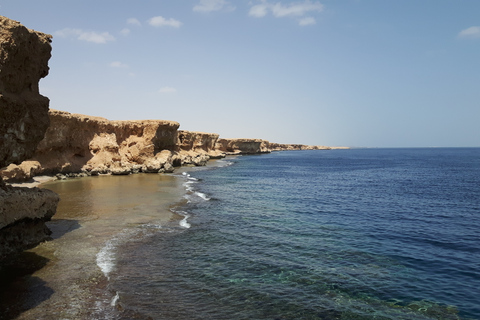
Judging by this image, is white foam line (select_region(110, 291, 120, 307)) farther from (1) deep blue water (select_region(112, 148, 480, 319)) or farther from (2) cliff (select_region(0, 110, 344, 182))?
(2) cliff (select_region(0, 110, 344, 182))

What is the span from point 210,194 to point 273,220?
13319 millimetres

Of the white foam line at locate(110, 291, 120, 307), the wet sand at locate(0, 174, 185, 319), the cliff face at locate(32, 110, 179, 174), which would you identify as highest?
the cliff face at locate(32, 110, 179, 174)

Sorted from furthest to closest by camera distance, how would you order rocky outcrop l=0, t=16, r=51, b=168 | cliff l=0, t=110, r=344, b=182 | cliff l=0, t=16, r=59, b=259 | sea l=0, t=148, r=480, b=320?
cliff l=0, t=110, r=344, b=182 → cliff l=0, t=16, r=59, b=259 → rocky outcrop l=0, t=16, r=51, b=168 → sea l=0, t=148, r=480, b=320

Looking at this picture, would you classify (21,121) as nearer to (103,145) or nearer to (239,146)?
(103,145)

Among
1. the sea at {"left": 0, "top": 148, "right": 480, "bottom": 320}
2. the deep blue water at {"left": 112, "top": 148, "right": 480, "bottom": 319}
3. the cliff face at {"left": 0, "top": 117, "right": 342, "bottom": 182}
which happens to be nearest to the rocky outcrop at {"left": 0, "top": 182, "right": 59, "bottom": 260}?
the sea at {"left": 0, "top": 148, "right": 480, "bottom": 320}

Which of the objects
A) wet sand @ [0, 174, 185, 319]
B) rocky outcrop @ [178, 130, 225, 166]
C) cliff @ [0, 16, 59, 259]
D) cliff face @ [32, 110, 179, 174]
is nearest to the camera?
wet sand @ [0, 174, 185, 319]

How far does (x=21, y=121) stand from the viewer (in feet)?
47.1

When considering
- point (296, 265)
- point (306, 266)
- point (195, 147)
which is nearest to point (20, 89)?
point (296, 265)

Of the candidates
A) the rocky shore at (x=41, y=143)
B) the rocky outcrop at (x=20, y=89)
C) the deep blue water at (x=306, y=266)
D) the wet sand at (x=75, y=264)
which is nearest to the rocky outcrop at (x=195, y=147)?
the rocky shore at (x=41, y=143)

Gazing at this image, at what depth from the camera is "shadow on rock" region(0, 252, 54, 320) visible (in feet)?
32.0

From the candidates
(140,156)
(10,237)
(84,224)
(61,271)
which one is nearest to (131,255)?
(61,271)

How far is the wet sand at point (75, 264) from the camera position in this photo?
9875 millimetres

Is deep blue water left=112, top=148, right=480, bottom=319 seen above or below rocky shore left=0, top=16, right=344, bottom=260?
below

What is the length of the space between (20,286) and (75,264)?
2.39 metres
